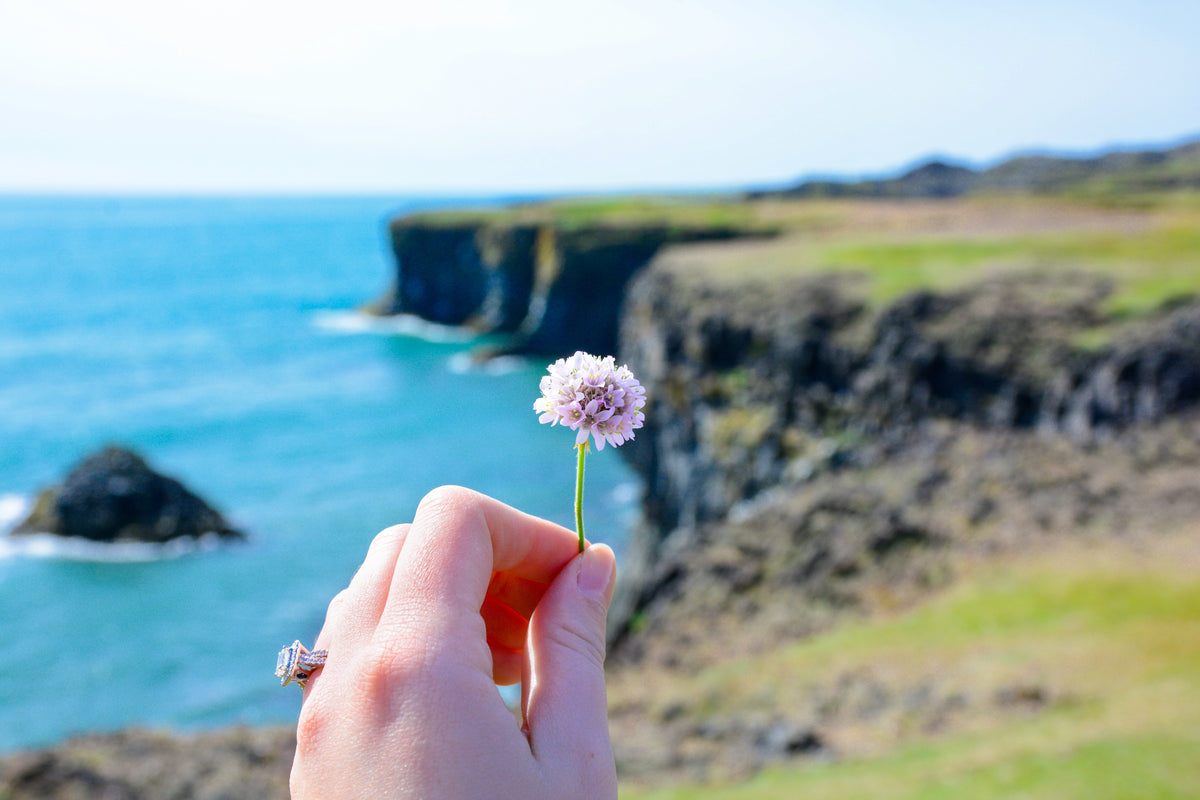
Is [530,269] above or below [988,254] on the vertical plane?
below

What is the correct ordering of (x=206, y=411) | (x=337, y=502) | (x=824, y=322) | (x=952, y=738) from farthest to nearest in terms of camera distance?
1. (x=206, y=411)
2. (x=337, y=502)
3. (x=824, y=322)
4. (x=952, y=738)

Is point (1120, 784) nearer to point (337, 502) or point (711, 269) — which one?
point (711, 269)

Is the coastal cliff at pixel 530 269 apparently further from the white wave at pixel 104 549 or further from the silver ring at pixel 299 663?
Result: the silver ring at pixel 299 663

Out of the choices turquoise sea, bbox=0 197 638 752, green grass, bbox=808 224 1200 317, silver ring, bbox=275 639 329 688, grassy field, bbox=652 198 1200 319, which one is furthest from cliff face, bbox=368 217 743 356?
silver ring, bbox=275 639 329 688

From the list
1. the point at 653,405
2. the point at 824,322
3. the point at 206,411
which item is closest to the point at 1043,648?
the point at 824,322

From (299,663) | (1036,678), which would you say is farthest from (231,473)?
(299,663)

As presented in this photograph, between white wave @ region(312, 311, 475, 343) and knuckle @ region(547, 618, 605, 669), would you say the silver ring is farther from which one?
white wave @ region(312, 311, 475, 343)

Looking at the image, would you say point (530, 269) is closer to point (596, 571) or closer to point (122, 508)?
point (122, 508)
